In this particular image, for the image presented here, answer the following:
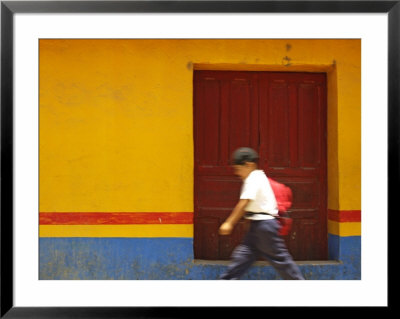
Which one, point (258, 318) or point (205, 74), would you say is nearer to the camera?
point (258, 318)

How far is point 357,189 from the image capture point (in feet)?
17.8

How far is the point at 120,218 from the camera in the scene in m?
5.30

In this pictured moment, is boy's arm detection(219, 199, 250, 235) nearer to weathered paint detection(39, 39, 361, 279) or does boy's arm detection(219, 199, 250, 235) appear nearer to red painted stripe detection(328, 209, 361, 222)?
weathered paint detection(39, 39, 361, 279)

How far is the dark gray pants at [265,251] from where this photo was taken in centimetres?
416

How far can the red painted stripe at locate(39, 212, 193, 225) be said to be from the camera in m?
5.29

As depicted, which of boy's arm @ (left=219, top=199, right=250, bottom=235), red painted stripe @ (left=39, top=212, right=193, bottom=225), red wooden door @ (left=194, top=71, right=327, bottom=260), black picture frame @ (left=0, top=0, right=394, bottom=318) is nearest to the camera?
black picture frame @ (left=0, top=0, right=394, bottom=318)

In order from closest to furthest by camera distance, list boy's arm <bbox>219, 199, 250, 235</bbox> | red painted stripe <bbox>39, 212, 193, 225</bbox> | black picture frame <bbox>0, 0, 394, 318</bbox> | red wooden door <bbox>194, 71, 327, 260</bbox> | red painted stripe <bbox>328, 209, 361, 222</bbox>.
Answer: black picture frame <bbox>0, 0, 394, 318</bbox> < boy's arm <bbox>219, 199, 250, 235</bbox> < red painted stripe <bbox>39, 212, 193, 225</bbox> < red painted stripe <bbox>328, 209, 361, 222</bbox> < red wooden door <bbox>194, 71, 327, 260</bbox>

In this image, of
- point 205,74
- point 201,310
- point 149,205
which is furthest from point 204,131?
point 201,310

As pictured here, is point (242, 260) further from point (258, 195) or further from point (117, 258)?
point (117, 258)

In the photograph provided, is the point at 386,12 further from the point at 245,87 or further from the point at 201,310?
the point at 245,87

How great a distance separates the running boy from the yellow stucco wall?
1.22 metres

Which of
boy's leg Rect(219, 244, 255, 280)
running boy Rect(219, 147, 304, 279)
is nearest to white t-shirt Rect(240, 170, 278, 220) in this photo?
→ running boy Rect(219, 147, 304, 279)

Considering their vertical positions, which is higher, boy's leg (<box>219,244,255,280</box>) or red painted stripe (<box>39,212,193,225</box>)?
red painted stripe (<box>39,212,193,225</box>)

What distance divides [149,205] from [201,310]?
236 centimetres
